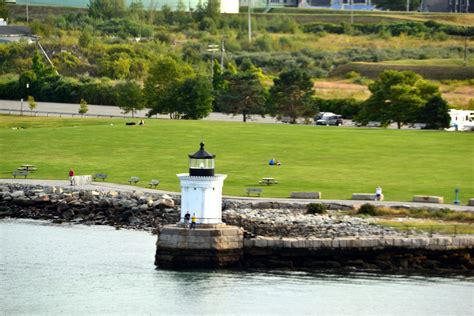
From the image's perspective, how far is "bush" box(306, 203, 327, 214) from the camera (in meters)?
74.3

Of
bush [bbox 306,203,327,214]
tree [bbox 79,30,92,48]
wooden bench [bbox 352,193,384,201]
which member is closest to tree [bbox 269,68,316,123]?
wooden bench [bbox 352,193,384,201]

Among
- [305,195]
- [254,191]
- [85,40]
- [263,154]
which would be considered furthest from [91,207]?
[85,40]

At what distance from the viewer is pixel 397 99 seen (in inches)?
4828

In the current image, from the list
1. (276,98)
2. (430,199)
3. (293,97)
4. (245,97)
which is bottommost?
(430,199)

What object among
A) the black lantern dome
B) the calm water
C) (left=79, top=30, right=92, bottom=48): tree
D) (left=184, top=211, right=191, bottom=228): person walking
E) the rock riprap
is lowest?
the calm water

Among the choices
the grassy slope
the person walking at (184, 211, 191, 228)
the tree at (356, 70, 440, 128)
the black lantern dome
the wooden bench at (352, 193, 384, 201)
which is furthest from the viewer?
the grassy slope

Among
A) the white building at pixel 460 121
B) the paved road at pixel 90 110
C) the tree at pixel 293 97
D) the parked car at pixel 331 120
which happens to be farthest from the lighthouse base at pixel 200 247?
the paved road at pixel 90 110

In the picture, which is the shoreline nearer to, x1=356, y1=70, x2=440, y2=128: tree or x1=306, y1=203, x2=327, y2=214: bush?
x1=306, y1=203, x2=327, y2=214: bush

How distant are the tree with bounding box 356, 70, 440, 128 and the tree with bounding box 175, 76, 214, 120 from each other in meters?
13.3

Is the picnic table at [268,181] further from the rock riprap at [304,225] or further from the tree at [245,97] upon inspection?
the tree at [245,97]

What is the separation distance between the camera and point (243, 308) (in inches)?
2251

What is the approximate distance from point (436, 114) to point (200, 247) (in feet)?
193

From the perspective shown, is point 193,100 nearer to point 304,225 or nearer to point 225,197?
point 225,197

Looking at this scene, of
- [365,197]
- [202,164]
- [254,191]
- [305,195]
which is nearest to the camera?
[202,164]
